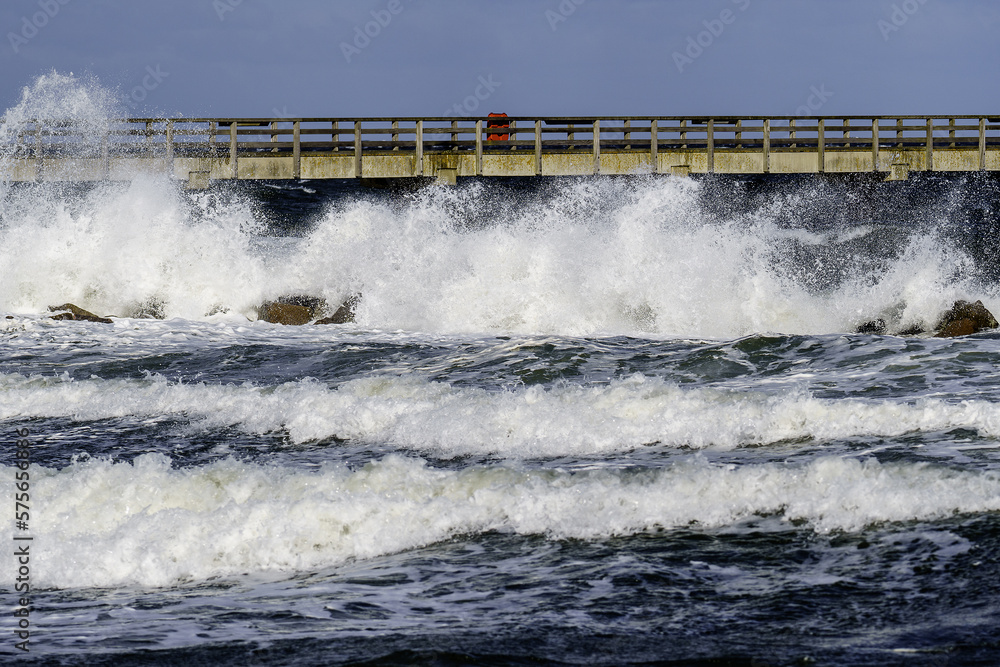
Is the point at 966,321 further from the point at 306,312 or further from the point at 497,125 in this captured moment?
the point at 497,125

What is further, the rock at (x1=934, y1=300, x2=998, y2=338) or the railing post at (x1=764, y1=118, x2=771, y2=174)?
the railing post at (x1=764, y1=118, x2=771, y2=174)

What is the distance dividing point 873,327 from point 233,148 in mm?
16003

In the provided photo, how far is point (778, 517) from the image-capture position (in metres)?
5.12

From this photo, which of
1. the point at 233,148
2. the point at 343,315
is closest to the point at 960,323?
the point at 343,315

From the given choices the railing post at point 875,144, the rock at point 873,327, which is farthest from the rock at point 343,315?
the railing post at point 875,144

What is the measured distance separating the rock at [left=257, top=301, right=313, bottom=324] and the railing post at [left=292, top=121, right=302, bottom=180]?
867cm

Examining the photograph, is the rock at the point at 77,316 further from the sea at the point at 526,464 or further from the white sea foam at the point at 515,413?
the white sea foam at the point at 515,413

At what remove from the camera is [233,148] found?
2378 centimetres

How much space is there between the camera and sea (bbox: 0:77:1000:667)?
382 centimetres

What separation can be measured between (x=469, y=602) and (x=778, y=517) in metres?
1.83

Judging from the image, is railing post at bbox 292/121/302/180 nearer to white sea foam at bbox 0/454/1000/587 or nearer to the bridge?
the bridge

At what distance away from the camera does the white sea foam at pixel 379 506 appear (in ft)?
16.0

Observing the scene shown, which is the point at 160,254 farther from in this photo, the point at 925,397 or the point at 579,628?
the point at 579,628

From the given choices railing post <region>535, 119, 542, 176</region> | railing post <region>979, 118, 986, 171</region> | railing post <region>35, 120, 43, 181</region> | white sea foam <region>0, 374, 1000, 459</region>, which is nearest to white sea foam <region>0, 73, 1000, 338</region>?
railing post <region>535, 119, 542, 176</region>
